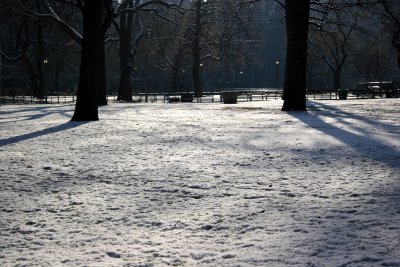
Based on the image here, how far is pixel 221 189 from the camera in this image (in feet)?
17.4

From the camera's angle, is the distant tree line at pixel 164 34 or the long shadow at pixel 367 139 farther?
the distant tree line at pixel 164 34

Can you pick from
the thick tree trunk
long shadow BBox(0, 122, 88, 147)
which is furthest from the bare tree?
long shadow BBox(0, 122, 88, 147)

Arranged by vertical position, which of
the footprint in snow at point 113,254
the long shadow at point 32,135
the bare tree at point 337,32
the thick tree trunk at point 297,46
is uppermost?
the bare tree at point 337,32

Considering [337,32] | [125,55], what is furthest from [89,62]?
[125,55]

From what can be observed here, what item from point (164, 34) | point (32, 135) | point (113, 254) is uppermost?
point (164, 34)

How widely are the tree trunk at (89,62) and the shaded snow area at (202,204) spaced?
6209 mm

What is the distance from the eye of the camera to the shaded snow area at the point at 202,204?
3.36m

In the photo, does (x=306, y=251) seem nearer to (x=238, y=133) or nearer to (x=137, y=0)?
(x=238, y=133)

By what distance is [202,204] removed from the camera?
15.4 ft

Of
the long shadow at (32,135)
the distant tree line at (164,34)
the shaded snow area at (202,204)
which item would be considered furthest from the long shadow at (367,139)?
the long shadow at (32,135)

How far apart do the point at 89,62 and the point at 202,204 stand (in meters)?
11.6

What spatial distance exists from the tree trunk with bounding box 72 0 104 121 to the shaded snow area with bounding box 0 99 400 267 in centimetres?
621

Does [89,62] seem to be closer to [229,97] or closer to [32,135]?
[32,135]

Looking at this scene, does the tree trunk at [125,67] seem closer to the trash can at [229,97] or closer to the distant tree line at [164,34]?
the distant tree line at [164,34]
